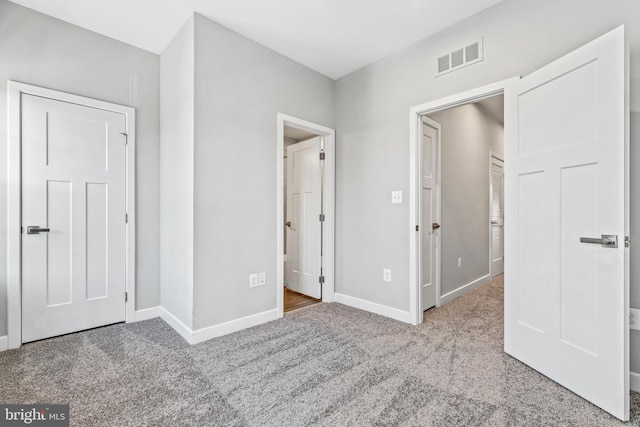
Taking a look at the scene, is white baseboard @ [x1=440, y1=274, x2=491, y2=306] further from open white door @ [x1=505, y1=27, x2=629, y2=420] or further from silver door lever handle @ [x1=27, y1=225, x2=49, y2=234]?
silver door lever handle @ [x1=27, y1=225, x2=49, y2=234]

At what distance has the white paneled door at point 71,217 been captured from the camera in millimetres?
2395

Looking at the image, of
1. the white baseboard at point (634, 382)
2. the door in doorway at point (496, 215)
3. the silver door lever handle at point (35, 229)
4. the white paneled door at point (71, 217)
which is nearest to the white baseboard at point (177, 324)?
the white paneled door at point (71, 217)

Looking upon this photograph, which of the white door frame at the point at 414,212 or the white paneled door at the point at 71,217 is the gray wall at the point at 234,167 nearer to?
the white paneled door at the point at 71,217

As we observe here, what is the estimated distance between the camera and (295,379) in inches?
74.4

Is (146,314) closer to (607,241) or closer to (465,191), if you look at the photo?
(607,241)

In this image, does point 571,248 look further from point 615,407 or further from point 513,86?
point 513,86

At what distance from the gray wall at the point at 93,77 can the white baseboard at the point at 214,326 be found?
→ 0.44 meters

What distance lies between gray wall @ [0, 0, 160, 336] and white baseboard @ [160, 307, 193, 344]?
18 centimetres

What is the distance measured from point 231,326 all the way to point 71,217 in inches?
65.8

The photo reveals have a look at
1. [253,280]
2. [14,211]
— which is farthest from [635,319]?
[14,211]

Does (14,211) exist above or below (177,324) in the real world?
above

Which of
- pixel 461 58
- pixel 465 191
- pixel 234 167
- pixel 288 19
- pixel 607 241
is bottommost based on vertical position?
pixel 607 241

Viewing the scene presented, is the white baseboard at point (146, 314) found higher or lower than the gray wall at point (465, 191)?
lower

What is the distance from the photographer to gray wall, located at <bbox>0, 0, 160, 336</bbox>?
230cm
